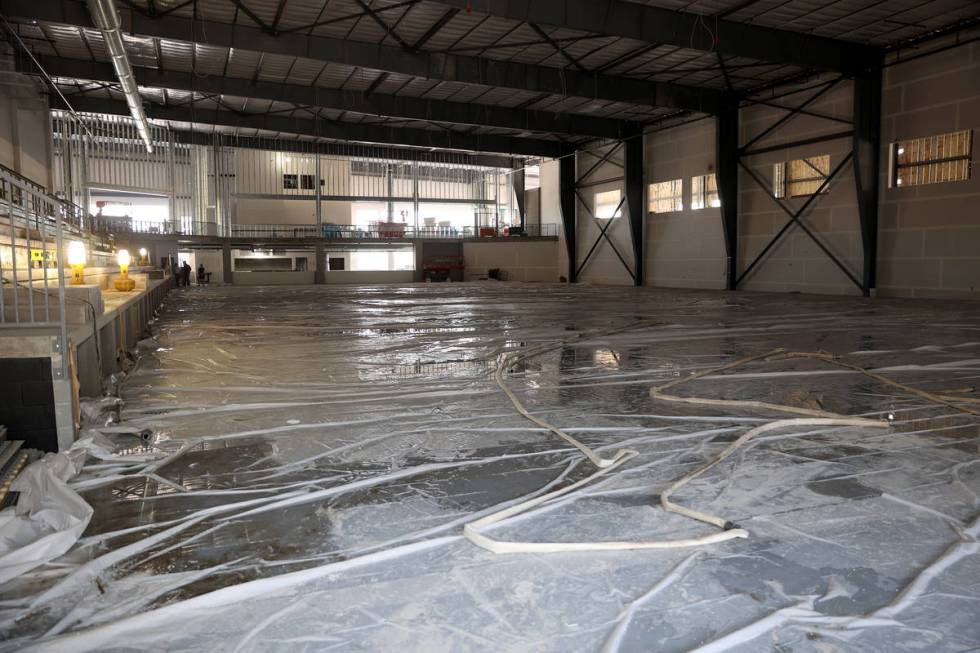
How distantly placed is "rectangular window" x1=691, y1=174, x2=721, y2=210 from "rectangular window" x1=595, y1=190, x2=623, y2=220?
4.13m

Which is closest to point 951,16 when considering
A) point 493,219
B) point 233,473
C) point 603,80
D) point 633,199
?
point 603,80

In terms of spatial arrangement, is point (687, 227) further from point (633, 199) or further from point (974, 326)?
point (974, 326)

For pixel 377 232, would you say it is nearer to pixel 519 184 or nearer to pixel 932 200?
pixel 519 184

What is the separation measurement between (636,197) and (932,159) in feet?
38.1

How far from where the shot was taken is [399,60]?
59.0 ft

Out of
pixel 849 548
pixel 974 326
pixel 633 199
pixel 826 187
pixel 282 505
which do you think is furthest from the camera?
pixel 633 199

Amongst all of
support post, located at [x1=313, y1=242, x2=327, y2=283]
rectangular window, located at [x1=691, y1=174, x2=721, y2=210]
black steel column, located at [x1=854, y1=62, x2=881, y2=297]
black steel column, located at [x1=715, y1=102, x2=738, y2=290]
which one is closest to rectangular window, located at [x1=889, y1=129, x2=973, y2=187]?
black steel column, located at [x1=854, y1=62, x2=881, y2=297]

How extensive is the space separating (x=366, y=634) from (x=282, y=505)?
4.18ft

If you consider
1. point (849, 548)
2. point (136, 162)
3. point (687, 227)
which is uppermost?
point (136, 162)

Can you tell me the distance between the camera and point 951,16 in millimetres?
15508

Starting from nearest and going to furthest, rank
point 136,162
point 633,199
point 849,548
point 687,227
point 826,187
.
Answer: point 849,548
point 826,187
point 687,227
point 633,199
point 136,162

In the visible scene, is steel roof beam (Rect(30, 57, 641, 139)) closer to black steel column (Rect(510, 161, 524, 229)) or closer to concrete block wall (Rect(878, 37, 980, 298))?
concrete block wall (Rect(878, 37, 980, 298))

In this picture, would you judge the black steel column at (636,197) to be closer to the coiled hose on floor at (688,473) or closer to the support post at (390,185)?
the support post at (390,185)

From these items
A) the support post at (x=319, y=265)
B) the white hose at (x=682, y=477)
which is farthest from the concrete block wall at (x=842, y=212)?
the support post at (x=319, y=265)
